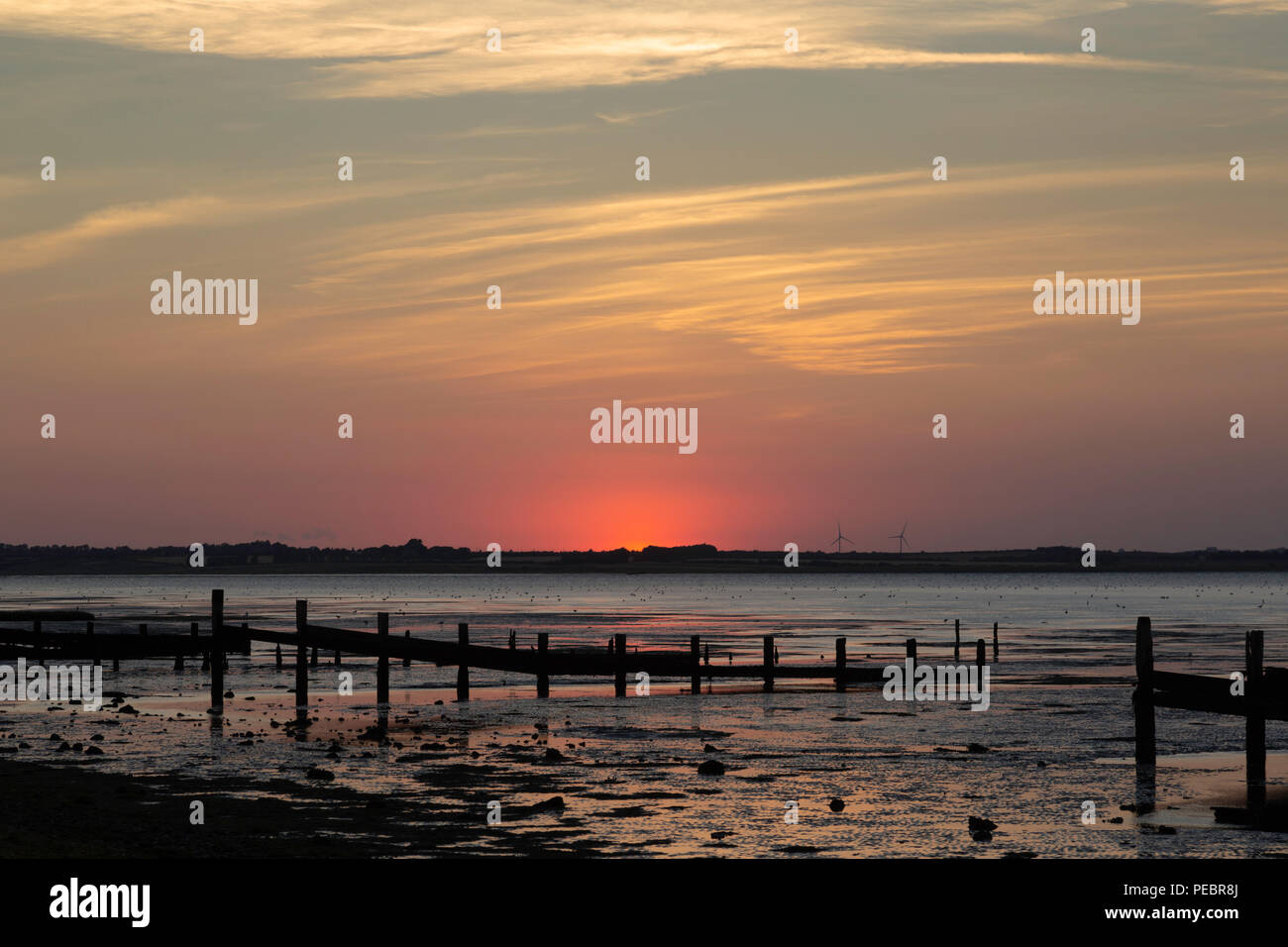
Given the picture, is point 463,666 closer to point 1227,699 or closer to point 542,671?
point 542,671

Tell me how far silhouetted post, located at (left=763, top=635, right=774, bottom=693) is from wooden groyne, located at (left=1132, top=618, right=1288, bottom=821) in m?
18.8

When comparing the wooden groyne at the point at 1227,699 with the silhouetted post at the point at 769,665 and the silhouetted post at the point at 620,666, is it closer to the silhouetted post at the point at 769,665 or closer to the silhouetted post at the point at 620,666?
the silhouetted post at the point at 769,665

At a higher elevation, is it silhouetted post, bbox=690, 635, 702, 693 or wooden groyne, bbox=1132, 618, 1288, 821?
wooden groyne, bbox=1132, 618, 1288, 821

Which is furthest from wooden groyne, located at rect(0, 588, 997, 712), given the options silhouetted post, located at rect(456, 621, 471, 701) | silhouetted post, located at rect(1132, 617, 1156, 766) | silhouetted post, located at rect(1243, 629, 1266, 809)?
silhouetted post, located at rect(1243, 629, 1266, 809)

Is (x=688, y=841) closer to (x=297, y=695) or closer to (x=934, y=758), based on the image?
(x=934, y=758)

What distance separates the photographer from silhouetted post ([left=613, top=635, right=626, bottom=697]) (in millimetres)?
42938

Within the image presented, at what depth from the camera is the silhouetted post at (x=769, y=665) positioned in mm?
44656

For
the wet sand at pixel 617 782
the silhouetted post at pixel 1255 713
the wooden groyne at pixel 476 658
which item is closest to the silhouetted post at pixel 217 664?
the wooden groyne at pixel 476 658

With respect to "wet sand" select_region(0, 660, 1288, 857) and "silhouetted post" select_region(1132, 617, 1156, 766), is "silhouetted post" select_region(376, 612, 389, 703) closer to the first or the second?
"wet sand" select_region(0, 660, 1288, 857)

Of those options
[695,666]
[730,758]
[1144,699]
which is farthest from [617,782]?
[695,666]

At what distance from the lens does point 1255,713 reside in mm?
23359
